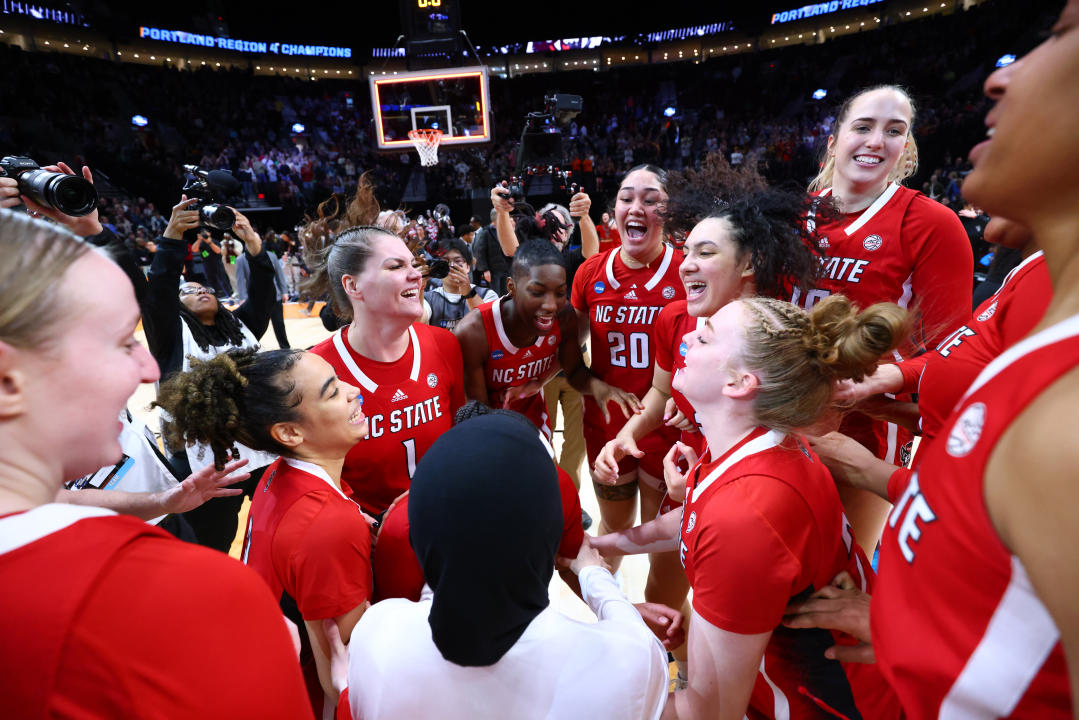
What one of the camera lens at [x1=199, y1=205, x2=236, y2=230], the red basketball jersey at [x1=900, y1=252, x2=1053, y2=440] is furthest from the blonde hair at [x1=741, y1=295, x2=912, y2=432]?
the camera lens at [x1=199, y1=205, x2=236, y2=230]

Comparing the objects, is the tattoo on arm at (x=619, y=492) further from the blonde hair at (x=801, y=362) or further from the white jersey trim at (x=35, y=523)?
the white jersey trim at (x=35, y=523)

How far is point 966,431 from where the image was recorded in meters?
0.74

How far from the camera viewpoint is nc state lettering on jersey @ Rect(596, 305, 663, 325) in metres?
2.93

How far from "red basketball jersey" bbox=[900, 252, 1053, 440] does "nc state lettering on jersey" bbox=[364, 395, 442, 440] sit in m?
1.82

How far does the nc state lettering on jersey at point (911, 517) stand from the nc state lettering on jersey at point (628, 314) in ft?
6.85

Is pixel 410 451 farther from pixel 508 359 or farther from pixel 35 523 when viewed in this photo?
pixel 35 523

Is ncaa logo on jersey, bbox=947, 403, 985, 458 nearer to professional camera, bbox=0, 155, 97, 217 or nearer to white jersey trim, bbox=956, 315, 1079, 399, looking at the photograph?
white jersey trim, bbox=956, 315, 1079, 399

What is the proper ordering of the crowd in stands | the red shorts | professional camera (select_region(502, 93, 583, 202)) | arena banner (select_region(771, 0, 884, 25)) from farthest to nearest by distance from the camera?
arena banner (select_region(771, 0, 884, 25)), the crowd in stands, professional camera (select_region(502, 93, 583, 202)), the red shorts

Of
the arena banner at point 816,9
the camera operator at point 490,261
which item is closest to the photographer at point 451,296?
the camera operator at point 490,261

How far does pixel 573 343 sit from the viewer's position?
10.5 ft

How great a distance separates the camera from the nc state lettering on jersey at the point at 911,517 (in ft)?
2.61

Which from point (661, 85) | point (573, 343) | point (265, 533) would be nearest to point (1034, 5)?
point (661, 85)

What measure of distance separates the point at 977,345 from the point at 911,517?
1.13 meters

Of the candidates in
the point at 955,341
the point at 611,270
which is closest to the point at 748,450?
the point at 955,341
